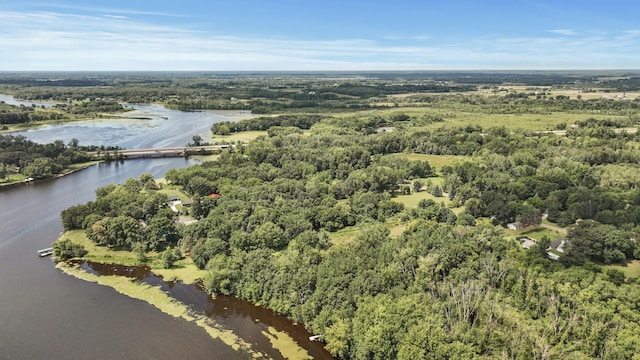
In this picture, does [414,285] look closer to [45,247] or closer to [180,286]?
[180,286]

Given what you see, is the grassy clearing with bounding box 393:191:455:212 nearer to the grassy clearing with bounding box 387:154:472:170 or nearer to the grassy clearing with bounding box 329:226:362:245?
the grassy clearing with bounding box 329:226:362:245

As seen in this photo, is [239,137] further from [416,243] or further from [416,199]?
[416,243]

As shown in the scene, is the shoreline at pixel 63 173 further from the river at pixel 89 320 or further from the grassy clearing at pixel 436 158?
the grassy clearing at pixel 436 158

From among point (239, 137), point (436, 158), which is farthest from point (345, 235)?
point (239, 137)

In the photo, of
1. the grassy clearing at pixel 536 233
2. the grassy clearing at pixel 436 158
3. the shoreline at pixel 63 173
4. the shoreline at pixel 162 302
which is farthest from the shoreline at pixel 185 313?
the grassy clearing at pixel 436 158

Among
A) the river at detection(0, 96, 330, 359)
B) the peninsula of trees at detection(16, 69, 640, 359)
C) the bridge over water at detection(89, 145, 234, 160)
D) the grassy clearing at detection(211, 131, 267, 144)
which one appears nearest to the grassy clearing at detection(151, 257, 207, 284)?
the peninsula of trees at detection(16, 69, 640, 359)

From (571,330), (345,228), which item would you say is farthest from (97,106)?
(571,330)
